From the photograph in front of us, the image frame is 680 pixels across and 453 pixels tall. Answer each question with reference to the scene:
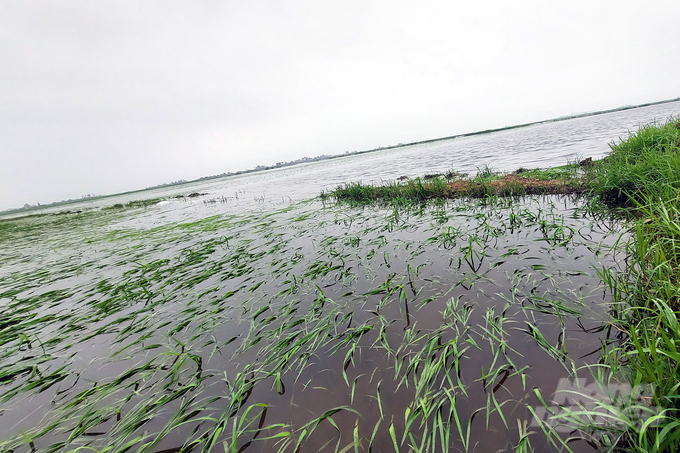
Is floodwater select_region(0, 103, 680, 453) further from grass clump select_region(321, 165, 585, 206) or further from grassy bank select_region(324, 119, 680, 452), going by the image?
grass clump select_region(321, 165, 585, 206)

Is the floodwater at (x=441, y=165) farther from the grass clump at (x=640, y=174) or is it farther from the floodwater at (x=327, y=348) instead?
the floodwater at (x=327, y=348)

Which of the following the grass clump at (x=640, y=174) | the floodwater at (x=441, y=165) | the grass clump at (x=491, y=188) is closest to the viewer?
the grass clump at (x=640, y=174)

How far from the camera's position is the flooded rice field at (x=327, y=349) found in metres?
2.24

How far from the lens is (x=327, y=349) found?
3.22 metres

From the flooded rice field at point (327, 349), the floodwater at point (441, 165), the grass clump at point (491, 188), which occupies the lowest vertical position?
the flooded rice field at point (327, 349)

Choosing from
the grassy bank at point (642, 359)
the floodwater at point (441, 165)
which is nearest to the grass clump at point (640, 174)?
the grassy bank at point (642, 359)

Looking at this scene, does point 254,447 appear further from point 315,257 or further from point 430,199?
point 430,199

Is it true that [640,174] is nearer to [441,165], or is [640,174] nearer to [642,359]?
[642,359]

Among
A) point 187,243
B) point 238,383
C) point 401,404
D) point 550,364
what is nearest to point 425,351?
point 401,404

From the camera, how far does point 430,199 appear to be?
437 inches

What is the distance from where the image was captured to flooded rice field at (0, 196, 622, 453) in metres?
2.24

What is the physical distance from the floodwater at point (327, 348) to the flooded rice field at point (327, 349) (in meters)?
0.02

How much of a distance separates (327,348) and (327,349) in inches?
0.9

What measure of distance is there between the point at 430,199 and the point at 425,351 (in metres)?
9.30
